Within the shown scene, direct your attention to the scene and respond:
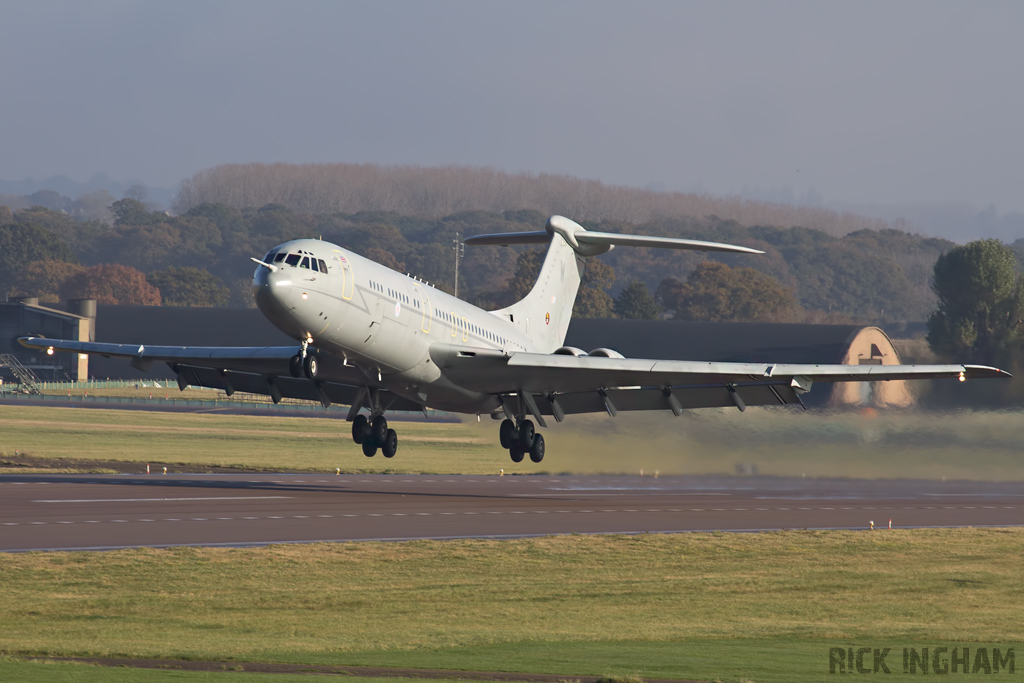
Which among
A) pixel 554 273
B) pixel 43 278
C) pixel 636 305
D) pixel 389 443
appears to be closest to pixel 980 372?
pixel 554 273

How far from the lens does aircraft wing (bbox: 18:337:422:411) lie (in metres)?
40.0

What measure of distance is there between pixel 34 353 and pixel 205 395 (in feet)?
65.8

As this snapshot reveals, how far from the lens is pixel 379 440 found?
40.1 meters

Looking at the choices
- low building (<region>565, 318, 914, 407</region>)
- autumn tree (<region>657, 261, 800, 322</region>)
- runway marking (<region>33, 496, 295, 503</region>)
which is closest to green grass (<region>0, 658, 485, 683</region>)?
runway marking (<region>33, 496, 295, 503</region>)

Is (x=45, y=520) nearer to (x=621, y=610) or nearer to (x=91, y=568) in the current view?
(x=91, y=568)

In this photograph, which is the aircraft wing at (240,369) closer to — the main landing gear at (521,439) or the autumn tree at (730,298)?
the main landing gear at (521,439)

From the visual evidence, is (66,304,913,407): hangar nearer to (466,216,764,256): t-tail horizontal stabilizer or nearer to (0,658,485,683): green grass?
(466,216,764,256): t-tail horizontal stabilizer

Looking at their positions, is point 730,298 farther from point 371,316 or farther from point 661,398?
point 371,316

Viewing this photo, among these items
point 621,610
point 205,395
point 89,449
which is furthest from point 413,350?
point 205,395

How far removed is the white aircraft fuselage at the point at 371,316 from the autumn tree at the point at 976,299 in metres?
64.0

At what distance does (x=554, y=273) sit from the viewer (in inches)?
1921

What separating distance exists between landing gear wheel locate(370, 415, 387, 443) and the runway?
7.55 ft

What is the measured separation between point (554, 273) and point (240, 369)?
13.8 meters

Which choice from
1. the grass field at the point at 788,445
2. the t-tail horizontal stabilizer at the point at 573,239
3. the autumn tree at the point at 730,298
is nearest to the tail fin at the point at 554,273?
the t-tail horizontal stabilizer at the point at 573,239
